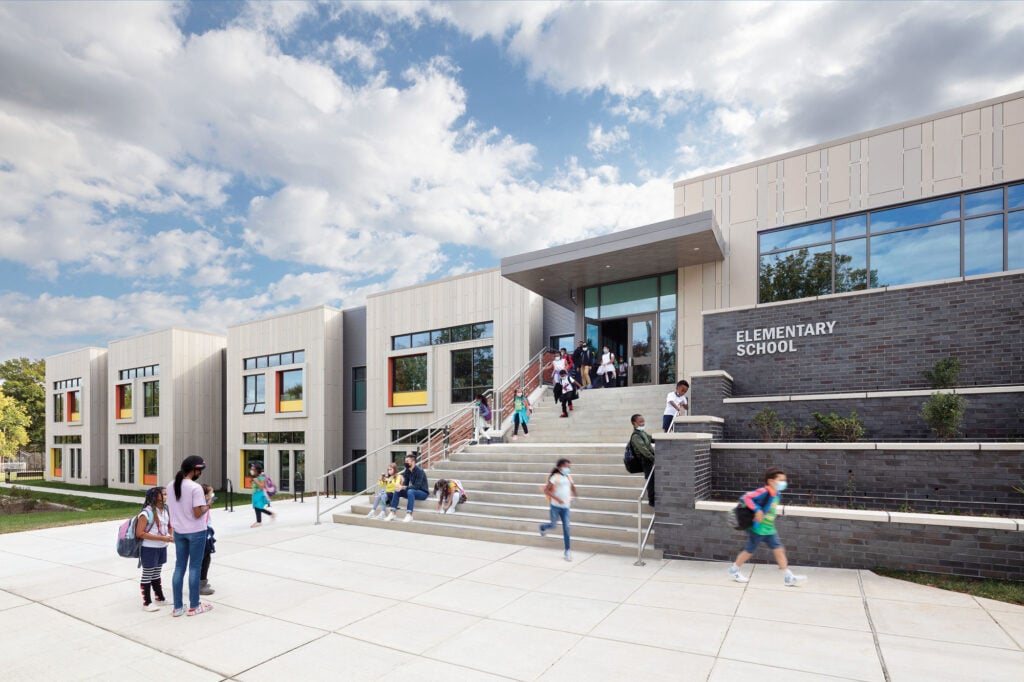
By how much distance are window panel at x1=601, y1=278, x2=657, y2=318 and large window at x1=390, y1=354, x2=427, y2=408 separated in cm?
940

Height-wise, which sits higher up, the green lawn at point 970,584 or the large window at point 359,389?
the large window at point 359,389

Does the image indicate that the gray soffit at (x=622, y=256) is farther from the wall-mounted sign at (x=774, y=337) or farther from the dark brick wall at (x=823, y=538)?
the dark brick wall at (x=823, y=538)

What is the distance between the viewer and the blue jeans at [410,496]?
12223mm

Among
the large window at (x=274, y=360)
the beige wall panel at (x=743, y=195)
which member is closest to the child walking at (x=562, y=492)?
the beige wall panel at (x=743, y=195)

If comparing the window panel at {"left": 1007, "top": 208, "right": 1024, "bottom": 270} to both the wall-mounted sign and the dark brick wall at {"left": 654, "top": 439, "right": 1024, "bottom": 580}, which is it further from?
the dark brick wall at {"left": 654, "top": 439, "right": 1024, "bottom": 580}

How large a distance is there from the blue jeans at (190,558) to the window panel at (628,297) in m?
14.9

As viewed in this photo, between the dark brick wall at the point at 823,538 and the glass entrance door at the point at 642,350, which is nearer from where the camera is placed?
the dark brick wall at the point at 823,538

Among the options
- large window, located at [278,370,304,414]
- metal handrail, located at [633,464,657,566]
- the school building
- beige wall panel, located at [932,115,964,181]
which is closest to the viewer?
metal handrail, located at [633,464,657,566]

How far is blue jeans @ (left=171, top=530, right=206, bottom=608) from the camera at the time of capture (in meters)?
6.55

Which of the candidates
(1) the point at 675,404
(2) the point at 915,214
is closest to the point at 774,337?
(1) the point at 675,404

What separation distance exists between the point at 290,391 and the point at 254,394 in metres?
3.70

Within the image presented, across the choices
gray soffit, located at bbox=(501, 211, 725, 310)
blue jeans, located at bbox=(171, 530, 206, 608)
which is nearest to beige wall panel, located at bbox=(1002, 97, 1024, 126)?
gray soffit, located at bbox=(501, 211, 725, 310)

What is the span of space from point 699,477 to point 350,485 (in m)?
22.4

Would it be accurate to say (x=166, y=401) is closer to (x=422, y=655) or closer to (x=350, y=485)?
(x=350, y=485)
